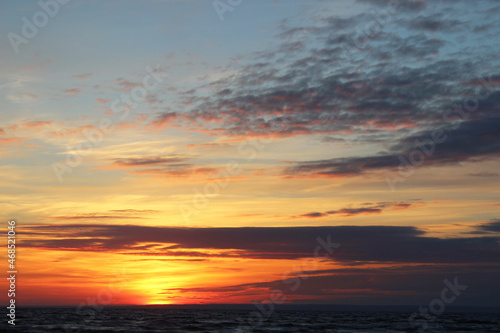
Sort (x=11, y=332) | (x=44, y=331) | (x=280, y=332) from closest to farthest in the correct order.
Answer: (x=11, y=332) → (x=44, y=331) → (x=280, y=332)

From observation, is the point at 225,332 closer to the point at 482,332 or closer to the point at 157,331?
the point at 157,331

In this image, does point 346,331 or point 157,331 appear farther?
point 346,331

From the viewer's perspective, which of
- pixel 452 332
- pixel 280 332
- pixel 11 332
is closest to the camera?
pixel 11 332

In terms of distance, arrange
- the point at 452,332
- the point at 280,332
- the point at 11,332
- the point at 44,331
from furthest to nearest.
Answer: the point at 452,332 → the point at 280,332 → the point at 44,331 → the point at 11,332

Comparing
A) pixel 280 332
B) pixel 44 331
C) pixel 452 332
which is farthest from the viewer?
pixel 452 332

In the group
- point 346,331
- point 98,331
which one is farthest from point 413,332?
point 98,331

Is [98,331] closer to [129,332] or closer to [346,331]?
[129,332]

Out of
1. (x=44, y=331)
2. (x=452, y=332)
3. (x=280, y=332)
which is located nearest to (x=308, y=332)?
(x=280, y=332)

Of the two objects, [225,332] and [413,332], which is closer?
[225,332]

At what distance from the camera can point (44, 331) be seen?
7194 cm

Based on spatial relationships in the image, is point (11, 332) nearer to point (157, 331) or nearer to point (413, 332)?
point (157, 331)

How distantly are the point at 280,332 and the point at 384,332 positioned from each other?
1814 cm

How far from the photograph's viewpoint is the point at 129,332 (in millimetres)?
72500

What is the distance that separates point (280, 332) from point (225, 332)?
30.4ft
